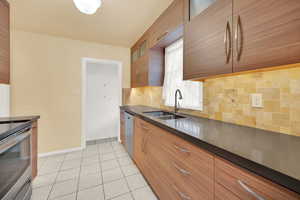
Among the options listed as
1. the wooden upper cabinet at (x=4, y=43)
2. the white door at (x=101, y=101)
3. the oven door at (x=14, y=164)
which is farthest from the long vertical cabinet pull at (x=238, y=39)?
the white door at (x=101, y=101)

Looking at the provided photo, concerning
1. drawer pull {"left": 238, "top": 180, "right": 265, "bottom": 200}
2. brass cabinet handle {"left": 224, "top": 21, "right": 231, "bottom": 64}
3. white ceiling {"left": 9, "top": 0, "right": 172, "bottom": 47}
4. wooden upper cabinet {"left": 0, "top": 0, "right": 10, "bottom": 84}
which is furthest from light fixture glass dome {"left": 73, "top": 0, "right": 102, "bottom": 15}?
drawer pull {"left": 238, "top": 180, "right": 265, "bottom": 200}

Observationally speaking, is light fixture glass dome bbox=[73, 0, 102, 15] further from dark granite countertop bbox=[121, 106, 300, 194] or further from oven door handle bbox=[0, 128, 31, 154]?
dark granite countertop bbox=[121, 106, 300, 194]

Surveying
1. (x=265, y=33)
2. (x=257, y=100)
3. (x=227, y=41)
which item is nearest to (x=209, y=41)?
(x=227, y=41)

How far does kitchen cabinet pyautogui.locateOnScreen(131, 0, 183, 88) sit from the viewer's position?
1.53 metres

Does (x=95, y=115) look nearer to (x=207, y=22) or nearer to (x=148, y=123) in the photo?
(x=148, y=123)

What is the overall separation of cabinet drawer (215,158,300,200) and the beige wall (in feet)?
9.65

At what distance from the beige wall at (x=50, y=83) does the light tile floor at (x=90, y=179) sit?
1.62 ft

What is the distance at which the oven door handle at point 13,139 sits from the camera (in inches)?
37.5

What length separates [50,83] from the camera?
2.56 m

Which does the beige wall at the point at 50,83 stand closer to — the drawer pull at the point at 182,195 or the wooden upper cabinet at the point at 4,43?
the wooden upper cabinet at the point at 4,43

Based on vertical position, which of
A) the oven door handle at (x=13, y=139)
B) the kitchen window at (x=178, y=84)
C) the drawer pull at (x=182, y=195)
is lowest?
the drawer pull at (x=182, y=195)

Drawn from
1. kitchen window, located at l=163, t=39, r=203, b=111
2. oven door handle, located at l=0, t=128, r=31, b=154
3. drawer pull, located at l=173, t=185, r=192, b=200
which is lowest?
drawer pull, located at l=173, t=185, r=192, b=200

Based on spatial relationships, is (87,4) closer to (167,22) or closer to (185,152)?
(167,22)

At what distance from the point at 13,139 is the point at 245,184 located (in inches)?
67.8
